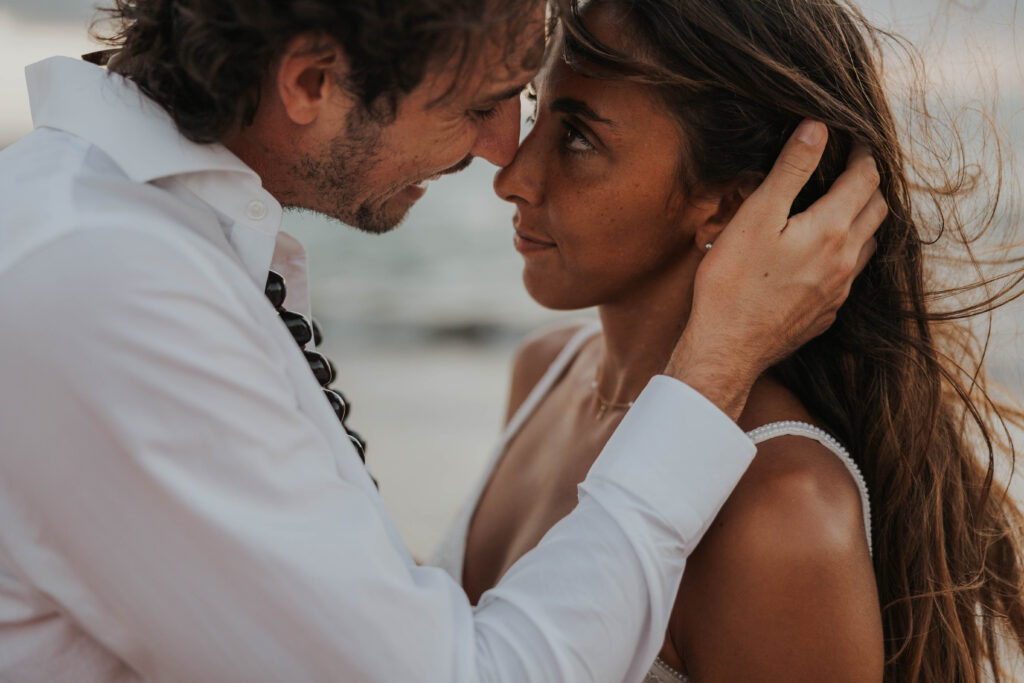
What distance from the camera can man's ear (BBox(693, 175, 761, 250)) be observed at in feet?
7.90

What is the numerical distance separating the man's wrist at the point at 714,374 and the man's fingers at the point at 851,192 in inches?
15.4

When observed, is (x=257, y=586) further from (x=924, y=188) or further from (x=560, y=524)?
(x=924, y=188)

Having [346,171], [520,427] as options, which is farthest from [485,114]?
[520,427]

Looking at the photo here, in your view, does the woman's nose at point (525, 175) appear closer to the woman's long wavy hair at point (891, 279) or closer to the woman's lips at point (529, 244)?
the woman's lips at point (529, 244)

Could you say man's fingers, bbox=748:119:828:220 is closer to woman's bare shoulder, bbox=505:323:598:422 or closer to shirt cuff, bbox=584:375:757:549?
shirt cuff, bbox=584:375:757:549

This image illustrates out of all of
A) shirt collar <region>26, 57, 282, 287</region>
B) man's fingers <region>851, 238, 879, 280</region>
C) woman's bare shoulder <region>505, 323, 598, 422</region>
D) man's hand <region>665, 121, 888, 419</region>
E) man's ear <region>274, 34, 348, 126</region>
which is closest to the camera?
shirt collar <region>26, 57, 282, 287</region>

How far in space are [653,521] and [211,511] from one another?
75 cm

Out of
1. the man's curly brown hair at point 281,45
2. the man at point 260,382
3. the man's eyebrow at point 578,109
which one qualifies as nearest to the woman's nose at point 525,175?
the man's eyebrow at point 578,109

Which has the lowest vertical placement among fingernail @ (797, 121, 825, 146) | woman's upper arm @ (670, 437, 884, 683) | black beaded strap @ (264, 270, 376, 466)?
black beaded strap @ (264, 270, 376, 466)

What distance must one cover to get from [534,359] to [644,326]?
848 mm

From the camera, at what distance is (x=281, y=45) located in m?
1.86

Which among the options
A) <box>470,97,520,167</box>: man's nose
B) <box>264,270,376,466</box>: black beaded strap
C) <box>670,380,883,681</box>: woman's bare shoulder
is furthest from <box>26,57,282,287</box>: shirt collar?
<box>670,380,883,681</box>: woman's bare shoulder

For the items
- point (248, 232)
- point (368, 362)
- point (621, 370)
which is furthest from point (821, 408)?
point (368, 362)

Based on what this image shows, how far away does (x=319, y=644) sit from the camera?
4.93ft
